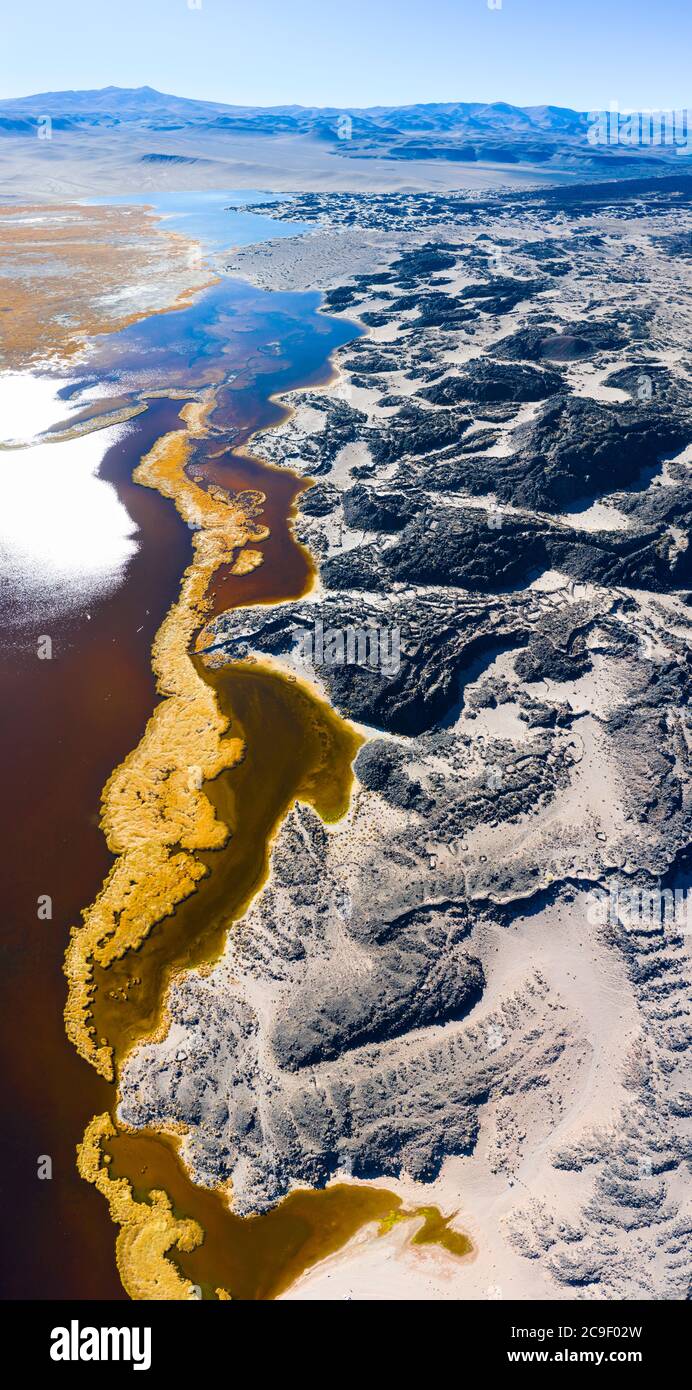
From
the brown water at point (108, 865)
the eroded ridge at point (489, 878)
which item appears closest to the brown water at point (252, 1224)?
the brown water at point (108, 865)

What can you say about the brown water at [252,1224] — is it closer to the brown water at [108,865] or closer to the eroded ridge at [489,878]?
the brown water at [108,865]

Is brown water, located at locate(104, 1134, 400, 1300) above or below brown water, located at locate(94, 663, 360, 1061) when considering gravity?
below

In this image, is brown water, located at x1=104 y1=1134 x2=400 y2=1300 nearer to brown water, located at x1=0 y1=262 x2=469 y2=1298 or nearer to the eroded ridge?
brown water, located at x1=0 y1=262 x2=469 y2=1298

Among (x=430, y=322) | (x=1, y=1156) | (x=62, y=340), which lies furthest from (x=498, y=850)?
(x=62, y=340)

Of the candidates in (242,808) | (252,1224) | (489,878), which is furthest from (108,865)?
(489,878)

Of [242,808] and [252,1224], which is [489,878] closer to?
[242,808]

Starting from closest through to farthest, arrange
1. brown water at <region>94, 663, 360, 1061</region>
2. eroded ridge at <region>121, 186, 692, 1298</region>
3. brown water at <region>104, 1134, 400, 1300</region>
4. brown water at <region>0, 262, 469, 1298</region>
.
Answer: brown water at <region>104, 1134, 400, 1300</region> → brown water at <region>0, 262, 469, 1298</region> → eroded ridge at <region>121, 186, 692, 1298</region> → brown water at <region>94, 663, 360, 1061</region>

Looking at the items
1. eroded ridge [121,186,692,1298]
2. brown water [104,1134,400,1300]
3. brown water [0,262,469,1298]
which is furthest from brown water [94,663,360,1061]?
brown water [104,1134,400,1300]

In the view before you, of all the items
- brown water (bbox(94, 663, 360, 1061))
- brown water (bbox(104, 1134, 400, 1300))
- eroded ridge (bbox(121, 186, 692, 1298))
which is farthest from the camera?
brown water (bbox(94, 663, 360, 1061))

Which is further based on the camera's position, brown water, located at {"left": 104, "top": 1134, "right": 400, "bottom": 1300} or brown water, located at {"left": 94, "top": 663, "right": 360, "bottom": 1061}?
brown water, located at {"left": 94, "top": 663, "right": 360, "bottom": 1061}

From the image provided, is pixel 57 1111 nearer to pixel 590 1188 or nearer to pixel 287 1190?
pixel 287 1190
